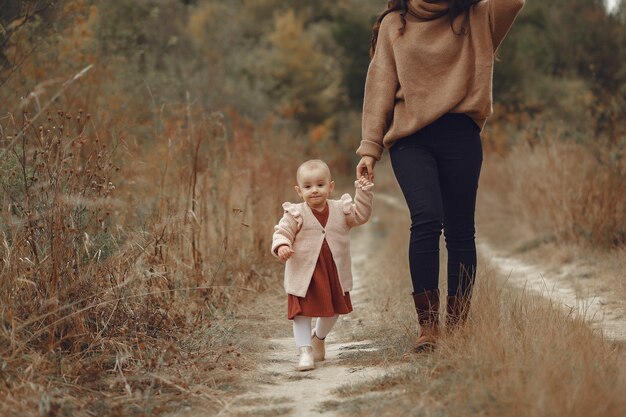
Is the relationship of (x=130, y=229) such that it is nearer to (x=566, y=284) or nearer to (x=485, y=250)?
(x=566, y=284)

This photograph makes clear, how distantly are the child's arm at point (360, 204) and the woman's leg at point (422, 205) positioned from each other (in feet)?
0.76

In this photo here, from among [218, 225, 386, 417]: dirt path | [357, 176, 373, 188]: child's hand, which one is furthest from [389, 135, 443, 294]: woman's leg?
[218, 225, 386, 417]: dirt path

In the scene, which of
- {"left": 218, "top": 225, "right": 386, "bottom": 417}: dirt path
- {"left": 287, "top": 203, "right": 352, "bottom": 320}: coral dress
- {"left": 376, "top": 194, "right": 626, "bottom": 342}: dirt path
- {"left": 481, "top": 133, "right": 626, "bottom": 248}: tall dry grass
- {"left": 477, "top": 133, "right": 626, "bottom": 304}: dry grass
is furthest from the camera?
{"left": 481, "top": 133, "right": 626, "bottom": 248}: tall dry grass

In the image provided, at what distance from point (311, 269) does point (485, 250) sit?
18.1 ft

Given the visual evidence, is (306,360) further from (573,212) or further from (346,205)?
(573,212)

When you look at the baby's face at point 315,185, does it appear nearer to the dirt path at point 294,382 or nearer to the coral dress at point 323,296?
the coral dress at point 323,296

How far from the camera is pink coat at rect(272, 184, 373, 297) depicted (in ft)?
13.3

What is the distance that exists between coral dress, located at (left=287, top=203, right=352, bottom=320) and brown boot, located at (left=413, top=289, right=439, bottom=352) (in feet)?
1.41

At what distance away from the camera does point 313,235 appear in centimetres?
411

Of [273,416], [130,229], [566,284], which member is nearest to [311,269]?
[273,416]

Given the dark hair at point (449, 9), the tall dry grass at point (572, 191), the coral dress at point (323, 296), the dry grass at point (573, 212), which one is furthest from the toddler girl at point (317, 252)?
the tall dry grass at point (572, 191)

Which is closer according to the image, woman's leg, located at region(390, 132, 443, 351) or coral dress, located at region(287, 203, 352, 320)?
woman's leg, located at region(390, 132, 443, 351)

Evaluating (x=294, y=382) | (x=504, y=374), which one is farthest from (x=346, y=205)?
(x=504, y=374)

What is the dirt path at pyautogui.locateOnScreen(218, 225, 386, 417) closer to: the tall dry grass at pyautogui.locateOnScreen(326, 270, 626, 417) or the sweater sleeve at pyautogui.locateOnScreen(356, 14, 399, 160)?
the tall dry grass at pyautogui.locateOnScreen(326, 270, 626, 417)
